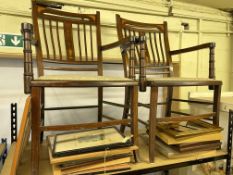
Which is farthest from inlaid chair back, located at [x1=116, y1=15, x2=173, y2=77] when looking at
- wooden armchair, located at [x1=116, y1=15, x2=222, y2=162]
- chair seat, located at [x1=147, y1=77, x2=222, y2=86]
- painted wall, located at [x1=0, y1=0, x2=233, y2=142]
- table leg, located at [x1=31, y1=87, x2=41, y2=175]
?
table leg, located at [x1=31, y1=87, x2=41, y2=175]

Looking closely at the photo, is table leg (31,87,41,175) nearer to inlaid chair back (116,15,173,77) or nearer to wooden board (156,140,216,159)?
wooden board (156,140,216,159)

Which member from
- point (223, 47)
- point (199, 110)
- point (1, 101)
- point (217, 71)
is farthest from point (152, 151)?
point (223, 47)

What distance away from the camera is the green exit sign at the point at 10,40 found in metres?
1.34

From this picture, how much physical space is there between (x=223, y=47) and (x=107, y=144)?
1.88m

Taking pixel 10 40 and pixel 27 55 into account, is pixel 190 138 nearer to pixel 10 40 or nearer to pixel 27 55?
pixel 27 55

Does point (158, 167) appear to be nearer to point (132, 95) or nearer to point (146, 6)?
point (132, 95)

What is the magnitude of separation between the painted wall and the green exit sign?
0.13 ft

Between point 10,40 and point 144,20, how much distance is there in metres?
1.08

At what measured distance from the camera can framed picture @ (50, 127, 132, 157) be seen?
860 millimetres

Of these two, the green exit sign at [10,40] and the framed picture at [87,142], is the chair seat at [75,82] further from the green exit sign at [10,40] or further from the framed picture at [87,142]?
the green exit sign at [10,40]

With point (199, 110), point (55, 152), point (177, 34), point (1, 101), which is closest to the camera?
point (55, 152)

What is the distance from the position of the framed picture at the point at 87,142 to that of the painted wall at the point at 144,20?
0.64 m

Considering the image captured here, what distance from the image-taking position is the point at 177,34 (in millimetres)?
1934

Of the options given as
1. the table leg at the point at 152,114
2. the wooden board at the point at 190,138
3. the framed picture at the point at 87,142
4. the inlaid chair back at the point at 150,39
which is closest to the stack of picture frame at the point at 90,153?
the framed picture at the point at 87,142
